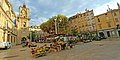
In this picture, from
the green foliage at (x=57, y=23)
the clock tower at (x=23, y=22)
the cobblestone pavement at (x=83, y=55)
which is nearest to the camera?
the cobblestone pavement at (x=83, y=55)

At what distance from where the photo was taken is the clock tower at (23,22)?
55.8m

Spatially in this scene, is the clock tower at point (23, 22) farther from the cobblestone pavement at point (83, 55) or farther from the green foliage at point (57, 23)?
the cobblestone pavement at point (83, 55)

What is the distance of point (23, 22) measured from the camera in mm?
58094

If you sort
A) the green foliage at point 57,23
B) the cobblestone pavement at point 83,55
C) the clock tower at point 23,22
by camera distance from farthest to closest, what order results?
the clock tower at point 23,22 < the green foliage at point 57,23 < the cobblestone pavement at point 83,55

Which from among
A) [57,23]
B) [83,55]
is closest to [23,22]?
[57,23]

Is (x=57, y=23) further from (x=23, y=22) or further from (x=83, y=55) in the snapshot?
(x=83, y=55)

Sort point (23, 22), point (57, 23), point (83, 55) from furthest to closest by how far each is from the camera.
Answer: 1. point (23, 22)
2. point (57, 23)
3. point (83, 55)

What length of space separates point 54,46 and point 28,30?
46173 mm

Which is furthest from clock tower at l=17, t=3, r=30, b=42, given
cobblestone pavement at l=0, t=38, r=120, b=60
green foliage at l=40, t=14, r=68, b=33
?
cobblestone pavement at l=0, t=38, r=120, b=60

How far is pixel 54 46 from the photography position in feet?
47.6

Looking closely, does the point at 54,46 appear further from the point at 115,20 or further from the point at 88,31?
the point at 88,31

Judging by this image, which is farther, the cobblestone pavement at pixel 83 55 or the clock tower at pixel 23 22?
the clock tower at pixel 23 22

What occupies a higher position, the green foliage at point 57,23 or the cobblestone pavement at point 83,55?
the green foliage at point 57,23

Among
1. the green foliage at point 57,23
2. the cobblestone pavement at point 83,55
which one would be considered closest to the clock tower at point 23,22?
the green foliage at point 57,23
